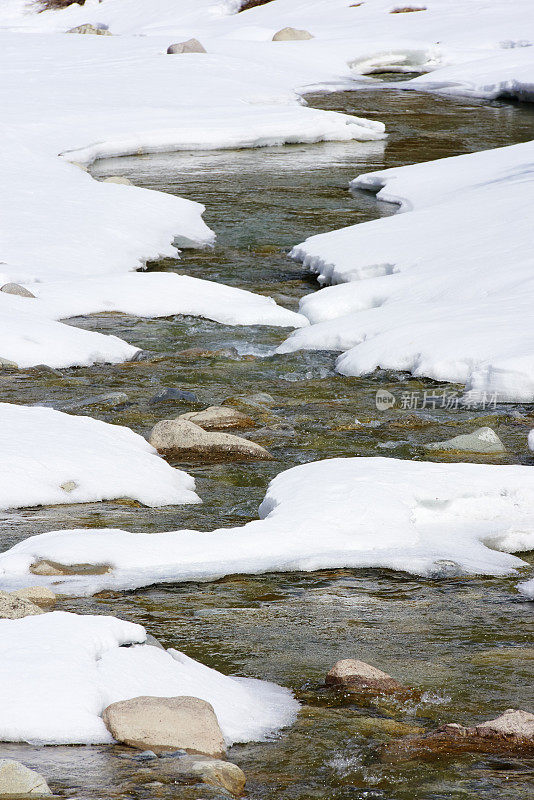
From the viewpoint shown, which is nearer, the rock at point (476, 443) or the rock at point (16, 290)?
the rock at point (476, 443)

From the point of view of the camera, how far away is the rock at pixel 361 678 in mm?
3383

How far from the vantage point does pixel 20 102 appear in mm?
19281

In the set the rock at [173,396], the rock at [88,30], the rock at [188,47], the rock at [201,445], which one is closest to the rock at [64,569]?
the rock at [201,445]

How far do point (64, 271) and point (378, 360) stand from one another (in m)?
4.28

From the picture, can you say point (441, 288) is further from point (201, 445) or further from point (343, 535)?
point (343, 535)

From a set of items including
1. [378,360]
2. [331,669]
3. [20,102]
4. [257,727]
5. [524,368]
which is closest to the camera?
[257,727]

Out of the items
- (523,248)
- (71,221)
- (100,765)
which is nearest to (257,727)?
(100,765)

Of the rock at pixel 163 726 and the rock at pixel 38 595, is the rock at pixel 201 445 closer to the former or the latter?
the rock at pixel 38 595

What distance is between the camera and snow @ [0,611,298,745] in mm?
2773

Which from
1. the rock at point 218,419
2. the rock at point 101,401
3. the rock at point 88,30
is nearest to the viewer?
the rock at point 218,419

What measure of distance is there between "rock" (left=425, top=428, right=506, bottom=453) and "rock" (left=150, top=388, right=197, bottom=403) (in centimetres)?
188

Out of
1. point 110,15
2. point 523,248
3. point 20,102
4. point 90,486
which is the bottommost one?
point 90,486

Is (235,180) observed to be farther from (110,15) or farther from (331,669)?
(110,15)

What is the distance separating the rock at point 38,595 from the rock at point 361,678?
120 cm
